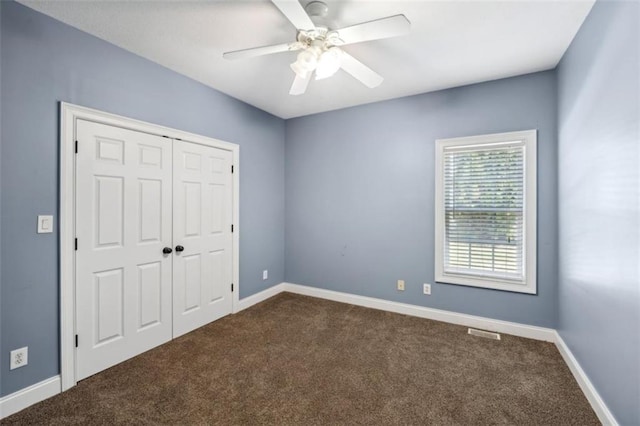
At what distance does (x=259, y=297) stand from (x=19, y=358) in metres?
2.30

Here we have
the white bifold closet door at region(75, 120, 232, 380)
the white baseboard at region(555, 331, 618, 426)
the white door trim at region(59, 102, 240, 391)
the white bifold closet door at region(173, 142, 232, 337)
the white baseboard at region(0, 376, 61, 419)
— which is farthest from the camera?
the white bifold closet door at region(173, 142, 232, 337)

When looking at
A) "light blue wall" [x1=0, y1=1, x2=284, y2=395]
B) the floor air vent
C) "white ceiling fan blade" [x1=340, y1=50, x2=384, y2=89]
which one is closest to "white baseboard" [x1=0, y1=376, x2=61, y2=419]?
"light blue wall" [x1=0, y1=1, x2=284, y2=395]

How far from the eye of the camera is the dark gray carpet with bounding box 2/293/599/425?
5.76ft

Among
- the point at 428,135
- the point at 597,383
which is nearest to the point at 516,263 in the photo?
the point at 597,383

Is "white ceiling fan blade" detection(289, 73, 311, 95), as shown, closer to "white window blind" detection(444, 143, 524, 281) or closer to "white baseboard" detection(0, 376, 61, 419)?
"white window blind" detection(444, 143, 524, 281)

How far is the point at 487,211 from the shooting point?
2951 millimetres

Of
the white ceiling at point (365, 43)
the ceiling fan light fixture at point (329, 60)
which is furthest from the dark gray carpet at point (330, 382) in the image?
the white ceiling at point (365, 43)

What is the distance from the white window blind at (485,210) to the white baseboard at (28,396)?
3.61 m

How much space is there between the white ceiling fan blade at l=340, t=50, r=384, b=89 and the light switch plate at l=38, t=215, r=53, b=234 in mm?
2381

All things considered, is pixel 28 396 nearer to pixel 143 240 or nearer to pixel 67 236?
pixel 67 236

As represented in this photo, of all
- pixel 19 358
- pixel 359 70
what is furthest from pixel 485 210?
pixel 19 358

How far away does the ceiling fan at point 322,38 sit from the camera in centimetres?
158

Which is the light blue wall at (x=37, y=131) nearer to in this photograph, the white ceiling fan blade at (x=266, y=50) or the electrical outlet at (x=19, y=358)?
the electrical outlet at (x=19, y=358)

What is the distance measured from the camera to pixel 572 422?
1700 millimetres
